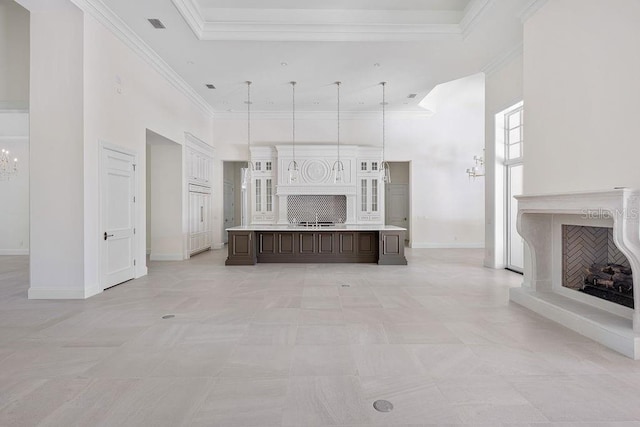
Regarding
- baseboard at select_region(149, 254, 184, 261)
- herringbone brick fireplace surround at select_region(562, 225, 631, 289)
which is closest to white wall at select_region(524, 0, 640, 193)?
herringbone brick fireplace surround at select_region(562, 225, 631, 289)

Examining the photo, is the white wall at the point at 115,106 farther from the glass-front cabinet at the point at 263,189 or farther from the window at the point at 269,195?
the window at the point at 269,195

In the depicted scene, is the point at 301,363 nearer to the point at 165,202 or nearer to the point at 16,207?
the point at 165,202

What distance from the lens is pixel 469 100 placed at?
34.7 feet

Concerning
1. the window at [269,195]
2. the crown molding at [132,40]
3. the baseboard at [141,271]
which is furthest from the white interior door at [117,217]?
the window at [269,195]

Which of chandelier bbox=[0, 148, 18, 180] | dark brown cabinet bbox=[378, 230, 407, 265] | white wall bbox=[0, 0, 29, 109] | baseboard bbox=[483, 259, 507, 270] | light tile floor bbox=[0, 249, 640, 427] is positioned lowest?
light tile floor bbox=[0, 249, 640, 427]

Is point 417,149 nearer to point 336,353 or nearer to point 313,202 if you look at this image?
point 313,202

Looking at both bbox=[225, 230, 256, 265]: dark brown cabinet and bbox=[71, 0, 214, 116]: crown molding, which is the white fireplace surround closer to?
bbox=[225, 230, 256, 265]: dark brown cabinet

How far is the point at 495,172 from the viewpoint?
7031 mm

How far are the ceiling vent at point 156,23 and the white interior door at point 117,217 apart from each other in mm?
2159

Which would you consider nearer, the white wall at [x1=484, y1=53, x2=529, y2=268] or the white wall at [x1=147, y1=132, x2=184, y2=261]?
the white wall at [x1=484, y1=53, x2=529, y2=268]

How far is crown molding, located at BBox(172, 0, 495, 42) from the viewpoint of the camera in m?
A: 5.79

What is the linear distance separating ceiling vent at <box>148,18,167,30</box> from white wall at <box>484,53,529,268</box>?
6.32 meters

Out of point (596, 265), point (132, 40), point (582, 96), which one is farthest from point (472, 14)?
point (132, 40)

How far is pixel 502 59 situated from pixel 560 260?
4299 millimetres
